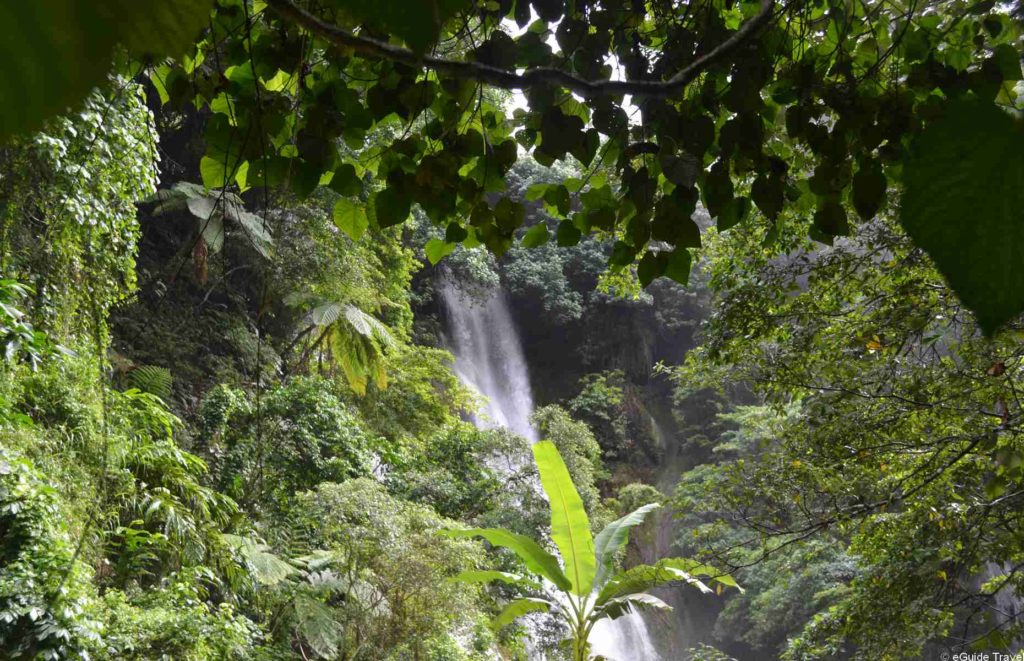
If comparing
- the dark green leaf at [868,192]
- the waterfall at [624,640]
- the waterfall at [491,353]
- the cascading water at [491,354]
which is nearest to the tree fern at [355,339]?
the cascading water at [491,354]

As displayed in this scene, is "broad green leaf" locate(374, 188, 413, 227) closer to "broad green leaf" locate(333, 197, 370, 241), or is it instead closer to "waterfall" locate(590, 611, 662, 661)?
"broad green leaf" locate(333, 197, 370, 241)

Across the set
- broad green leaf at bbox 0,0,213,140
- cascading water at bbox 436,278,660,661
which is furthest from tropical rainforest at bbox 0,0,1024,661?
cascading water at bbox 436,278,660,661

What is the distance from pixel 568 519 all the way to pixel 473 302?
6.35m

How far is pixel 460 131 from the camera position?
3.78 ft

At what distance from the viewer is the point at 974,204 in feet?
0.37

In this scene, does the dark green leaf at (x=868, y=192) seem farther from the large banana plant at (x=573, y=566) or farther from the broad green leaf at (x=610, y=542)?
the broad green leaf at (x=610, y=542)

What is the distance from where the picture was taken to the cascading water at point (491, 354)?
10.4m

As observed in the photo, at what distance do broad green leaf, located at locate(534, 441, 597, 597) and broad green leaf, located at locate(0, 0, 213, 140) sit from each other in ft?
13.8

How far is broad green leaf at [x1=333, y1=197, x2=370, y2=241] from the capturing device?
1.09 m

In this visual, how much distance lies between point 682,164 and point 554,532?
12.1 feet

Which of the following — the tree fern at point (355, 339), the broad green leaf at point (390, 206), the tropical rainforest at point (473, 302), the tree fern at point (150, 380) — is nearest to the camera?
the tropical rainforest at point (473, 302)

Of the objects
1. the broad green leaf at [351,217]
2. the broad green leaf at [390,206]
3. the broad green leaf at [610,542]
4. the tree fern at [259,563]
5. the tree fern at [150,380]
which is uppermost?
the tree fern at [150,380]

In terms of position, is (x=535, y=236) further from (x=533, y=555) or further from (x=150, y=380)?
(x=150, y=380)

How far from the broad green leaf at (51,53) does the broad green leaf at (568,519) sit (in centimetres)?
421
